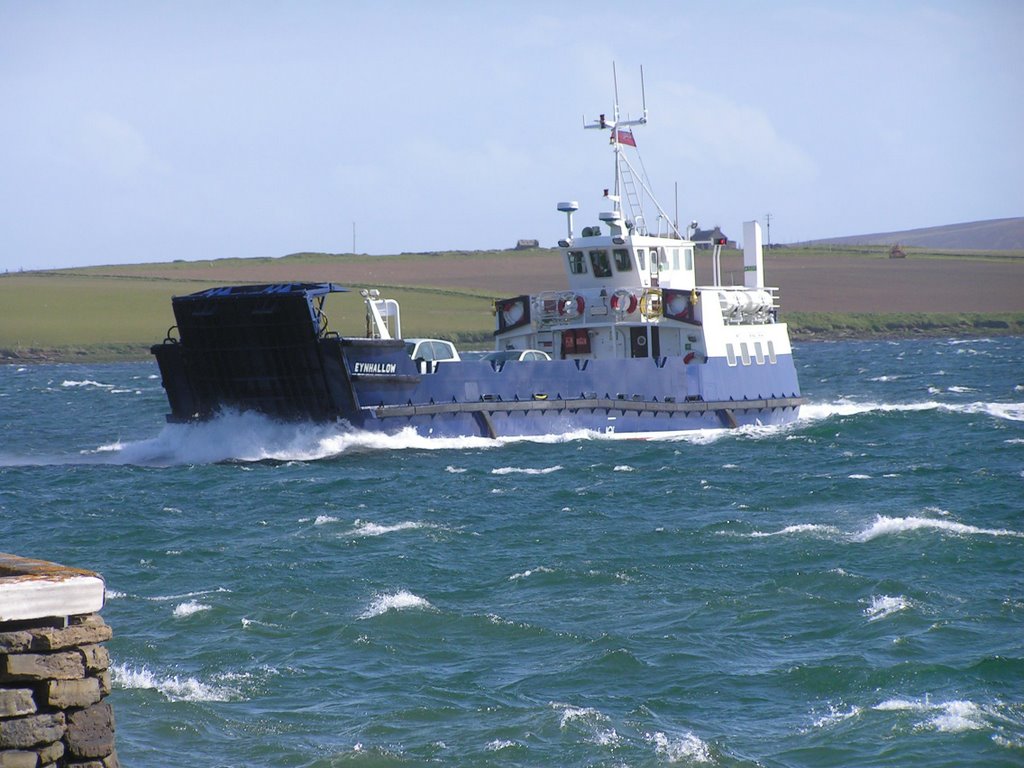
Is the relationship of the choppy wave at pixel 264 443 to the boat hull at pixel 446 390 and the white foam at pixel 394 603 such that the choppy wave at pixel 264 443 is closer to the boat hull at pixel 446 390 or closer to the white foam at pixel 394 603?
the boat hull at pixel 446 390

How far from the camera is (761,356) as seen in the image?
110ft

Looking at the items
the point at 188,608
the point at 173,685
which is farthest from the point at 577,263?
the point at 173,685

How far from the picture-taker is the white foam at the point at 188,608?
557 inches

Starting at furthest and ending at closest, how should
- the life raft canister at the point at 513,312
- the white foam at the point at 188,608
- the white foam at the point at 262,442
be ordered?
the life raft canister at the point at 513,312 < the white foam at the point at 262,442 < the white foam at the point at 188,608

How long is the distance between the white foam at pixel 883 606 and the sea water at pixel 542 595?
0.05 m

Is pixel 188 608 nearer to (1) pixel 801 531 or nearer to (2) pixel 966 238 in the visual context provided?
(1) pixel 801 531

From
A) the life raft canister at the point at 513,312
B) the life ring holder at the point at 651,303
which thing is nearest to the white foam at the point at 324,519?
the life raft canister at the point at 513,312

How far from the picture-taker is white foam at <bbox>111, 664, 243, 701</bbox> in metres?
11.4

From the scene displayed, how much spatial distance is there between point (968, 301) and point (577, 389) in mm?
75379

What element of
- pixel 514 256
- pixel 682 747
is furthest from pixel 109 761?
pixel 514 256

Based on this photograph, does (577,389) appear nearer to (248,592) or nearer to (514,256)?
(248,592)

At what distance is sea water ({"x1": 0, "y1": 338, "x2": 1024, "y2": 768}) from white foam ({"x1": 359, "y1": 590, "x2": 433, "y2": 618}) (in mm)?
63

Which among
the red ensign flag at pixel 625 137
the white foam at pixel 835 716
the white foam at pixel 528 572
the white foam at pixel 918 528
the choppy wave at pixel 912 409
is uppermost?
the red ensign flag at pixel 625 137

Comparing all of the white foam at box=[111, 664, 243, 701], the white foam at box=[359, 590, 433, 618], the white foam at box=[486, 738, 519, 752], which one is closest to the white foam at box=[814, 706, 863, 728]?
the white foam at box=[486, 738, 519, 752]
